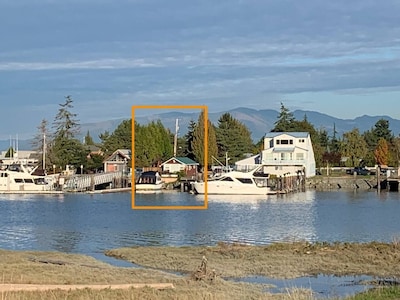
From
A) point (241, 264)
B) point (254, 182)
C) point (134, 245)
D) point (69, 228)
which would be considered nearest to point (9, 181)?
point (254, 182)

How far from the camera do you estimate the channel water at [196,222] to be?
99.3ft

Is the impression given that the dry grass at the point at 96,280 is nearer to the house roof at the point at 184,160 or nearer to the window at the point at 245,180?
the window at the point at 245,180

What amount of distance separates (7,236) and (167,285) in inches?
725

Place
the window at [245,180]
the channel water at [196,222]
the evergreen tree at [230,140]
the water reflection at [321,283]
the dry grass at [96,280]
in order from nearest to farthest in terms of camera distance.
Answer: the dry grass at [96,280] < the water reflection at [321,283] < the channel water at [196,222] < the window at [245,180] < the evergreen tree at [230,140]

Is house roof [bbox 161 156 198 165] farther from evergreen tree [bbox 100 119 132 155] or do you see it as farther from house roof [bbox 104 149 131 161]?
evergreen tree [bbox 100 119 132 155]

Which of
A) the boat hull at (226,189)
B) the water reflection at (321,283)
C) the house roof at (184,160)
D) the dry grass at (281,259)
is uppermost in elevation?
the house roof at (184,160)

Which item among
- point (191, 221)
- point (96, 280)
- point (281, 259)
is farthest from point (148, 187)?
point (96, 280)

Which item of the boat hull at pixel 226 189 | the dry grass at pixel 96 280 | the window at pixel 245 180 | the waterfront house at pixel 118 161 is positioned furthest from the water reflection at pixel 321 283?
the waterfront house at pixel 118 161

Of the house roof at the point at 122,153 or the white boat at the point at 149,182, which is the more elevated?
the house roof at the point at 122,153

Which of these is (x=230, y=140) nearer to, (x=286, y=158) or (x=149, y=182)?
(x=286, y=158)

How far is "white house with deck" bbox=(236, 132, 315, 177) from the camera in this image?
73812mm

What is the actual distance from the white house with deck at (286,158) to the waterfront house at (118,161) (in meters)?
11.2

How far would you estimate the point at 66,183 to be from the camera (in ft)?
228

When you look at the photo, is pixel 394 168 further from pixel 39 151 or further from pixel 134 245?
pixel 134 245
